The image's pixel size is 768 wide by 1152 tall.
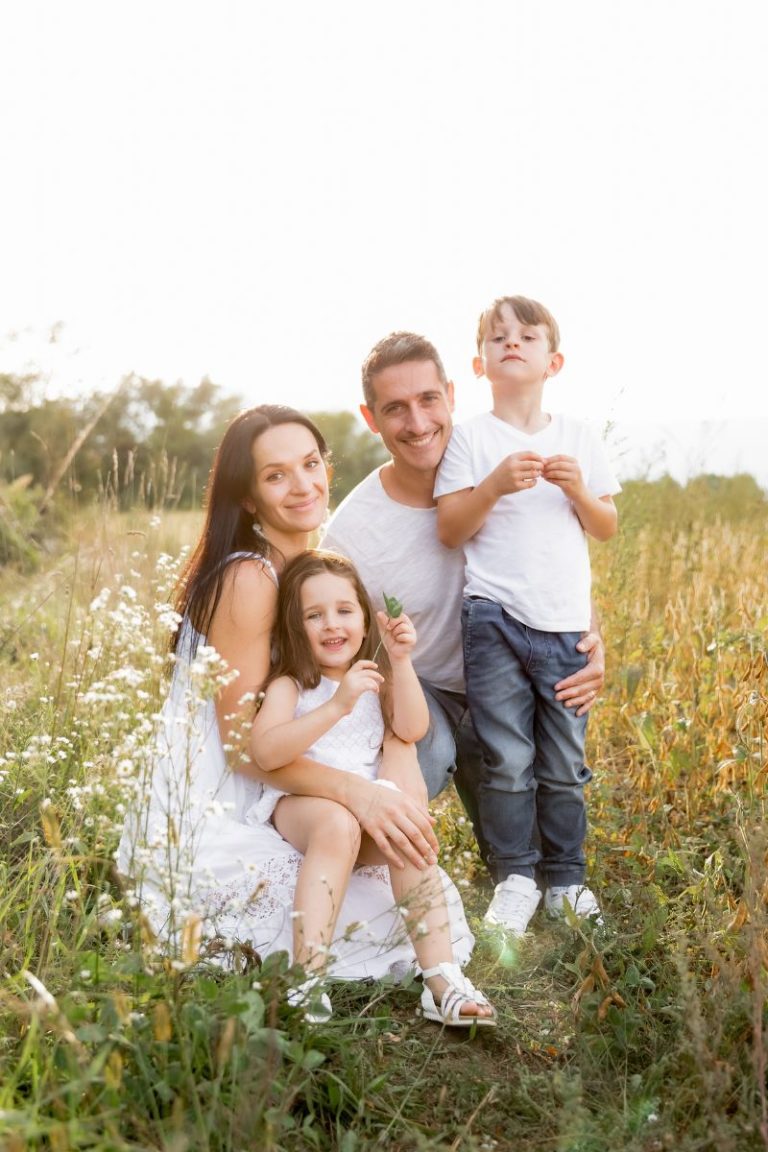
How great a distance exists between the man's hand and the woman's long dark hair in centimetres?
91

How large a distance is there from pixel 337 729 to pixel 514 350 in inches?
47.4

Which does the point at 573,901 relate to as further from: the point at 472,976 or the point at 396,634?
the point at 396,634

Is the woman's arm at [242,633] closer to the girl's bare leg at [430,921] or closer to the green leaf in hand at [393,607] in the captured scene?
the green leaf in hand at [393,607]

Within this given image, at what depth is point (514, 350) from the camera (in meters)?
3.19

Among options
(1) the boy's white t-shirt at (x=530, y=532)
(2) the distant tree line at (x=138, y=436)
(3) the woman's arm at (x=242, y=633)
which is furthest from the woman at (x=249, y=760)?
(2) the distant tree line at (x=138, y=436)

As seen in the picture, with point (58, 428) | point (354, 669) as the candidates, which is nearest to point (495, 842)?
point (354, 669)

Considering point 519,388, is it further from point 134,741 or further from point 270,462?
point 134,741

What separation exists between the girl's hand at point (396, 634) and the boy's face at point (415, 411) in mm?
737

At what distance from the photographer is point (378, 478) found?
141 inches

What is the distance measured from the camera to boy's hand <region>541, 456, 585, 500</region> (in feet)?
9.92

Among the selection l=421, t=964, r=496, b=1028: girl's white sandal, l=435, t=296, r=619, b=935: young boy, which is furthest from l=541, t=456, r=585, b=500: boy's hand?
l=421, t=964, r=496, b=1028: girl's white sandal

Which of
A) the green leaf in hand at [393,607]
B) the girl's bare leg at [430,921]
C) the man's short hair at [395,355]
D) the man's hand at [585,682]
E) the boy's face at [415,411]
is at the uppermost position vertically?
the man's short hair at [395,355]

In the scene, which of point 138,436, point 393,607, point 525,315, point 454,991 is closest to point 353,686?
point 393,607

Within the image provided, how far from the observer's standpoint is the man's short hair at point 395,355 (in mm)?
3268
